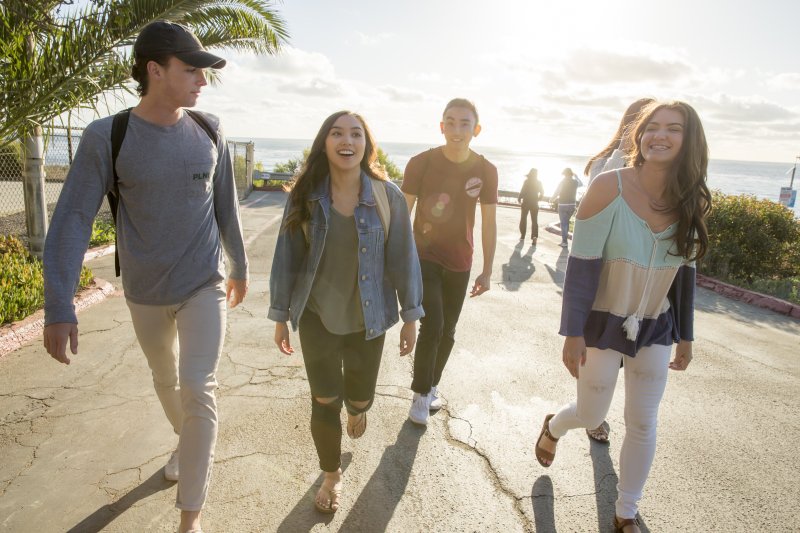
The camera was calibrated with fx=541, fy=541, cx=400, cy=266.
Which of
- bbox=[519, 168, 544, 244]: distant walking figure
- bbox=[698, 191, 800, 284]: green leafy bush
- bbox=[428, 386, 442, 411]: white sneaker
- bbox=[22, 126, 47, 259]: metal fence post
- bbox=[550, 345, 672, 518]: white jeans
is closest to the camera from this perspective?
bbox=[550, 345, 672, 518]: white jeans

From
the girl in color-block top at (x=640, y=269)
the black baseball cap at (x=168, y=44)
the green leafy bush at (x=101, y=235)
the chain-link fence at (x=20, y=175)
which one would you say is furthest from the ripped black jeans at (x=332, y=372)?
the green leafy bush at (x=101, y=235)

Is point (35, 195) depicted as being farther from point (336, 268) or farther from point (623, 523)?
point (623, 523)

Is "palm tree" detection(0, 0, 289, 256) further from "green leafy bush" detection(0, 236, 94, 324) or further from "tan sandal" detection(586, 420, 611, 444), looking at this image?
"tan sandal" detection(586, 420, 611, 444)

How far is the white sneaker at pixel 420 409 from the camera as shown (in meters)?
3.71

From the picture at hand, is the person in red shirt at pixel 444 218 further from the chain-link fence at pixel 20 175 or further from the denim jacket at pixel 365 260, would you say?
the chain-link fence at pixel 20 175

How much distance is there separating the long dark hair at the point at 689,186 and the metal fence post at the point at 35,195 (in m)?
7.88

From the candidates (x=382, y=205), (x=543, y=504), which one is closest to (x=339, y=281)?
(x=382, y=205)

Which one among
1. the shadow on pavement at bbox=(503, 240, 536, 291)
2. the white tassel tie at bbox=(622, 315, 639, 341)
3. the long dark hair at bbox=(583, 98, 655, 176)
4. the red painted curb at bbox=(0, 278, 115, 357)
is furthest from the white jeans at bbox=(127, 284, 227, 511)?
the shadow on pavement at bbox=(503, 240, 536, 291)

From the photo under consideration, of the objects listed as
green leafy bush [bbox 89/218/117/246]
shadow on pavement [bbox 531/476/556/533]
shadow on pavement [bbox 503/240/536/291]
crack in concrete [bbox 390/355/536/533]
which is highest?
green leafy bush [bbox 89/218/117/246]

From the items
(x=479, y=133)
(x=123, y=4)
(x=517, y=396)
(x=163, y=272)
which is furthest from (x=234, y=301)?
(x=123, y=4)

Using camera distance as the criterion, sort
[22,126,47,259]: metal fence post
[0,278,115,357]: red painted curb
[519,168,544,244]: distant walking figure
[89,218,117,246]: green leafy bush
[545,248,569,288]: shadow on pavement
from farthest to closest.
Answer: [519,168,544,244]: distant walking figure, [89,218,117,246]: green leafy bush, [545,248,569,288]: shadow on pavement, [22,126,47,259]: metal fence post, [0,278,115,357]: red painted curb

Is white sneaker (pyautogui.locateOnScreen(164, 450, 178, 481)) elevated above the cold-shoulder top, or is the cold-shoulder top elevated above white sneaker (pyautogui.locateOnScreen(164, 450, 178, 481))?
the cold-shoulder top

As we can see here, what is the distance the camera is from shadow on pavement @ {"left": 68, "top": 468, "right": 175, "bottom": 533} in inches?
103

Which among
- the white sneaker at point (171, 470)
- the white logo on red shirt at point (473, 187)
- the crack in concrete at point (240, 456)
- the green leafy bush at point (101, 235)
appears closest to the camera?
the white sneaker at point (171, 470)
